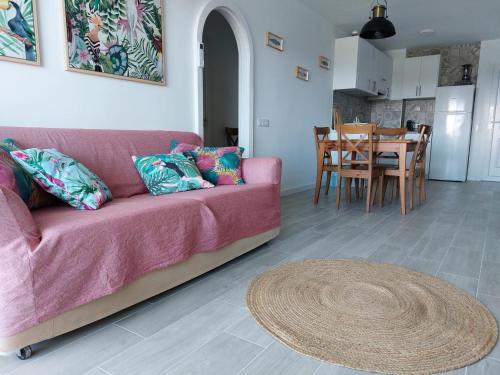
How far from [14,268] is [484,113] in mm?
7639

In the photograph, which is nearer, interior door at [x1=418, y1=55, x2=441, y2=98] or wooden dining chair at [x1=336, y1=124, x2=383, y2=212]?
wooden dining chair at [x1=336, y1=124, x2=383, y2=212]

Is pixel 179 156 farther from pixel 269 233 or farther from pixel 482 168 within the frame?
pixel 482 168

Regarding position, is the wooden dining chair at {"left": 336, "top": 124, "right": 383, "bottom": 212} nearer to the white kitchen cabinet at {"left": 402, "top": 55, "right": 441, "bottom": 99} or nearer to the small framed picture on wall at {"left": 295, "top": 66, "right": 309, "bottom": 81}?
the small framed picture on wall at {"left": 295, "top": 66, "right": 309, "bottom": 81}

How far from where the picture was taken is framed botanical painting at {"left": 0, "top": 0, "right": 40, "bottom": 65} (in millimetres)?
1876

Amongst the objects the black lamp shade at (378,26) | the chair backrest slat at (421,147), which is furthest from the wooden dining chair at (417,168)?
the black lamp shade at (378,26)

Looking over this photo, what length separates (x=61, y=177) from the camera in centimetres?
156

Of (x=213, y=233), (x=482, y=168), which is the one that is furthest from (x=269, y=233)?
(x=482, y=168)

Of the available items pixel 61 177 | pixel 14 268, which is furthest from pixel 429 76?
pixel 14 268

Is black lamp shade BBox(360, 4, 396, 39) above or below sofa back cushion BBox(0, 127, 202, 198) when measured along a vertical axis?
above

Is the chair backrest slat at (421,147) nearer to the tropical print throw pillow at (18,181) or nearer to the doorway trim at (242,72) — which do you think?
the doorway trim at (242,72)

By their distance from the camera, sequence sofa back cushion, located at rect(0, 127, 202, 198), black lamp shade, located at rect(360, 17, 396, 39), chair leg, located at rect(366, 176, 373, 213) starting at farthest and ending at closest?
chair leg, located at rect(366, 176, 373, 213)
black lamp shade, located at rect(360, 17, 396, 39)
sofa back cushion, located at rect(0, 127, 202, 198)

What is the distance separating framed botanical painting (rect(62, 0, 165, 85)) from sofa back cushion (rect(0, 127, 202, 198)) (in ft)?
1.75

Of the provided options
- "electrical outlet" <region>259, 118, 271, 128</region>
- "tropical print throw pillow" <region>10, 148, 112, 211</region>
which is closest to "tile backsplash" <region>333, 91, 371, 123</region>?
"electrical outlet" <region>259, 118, 271, 128</region>

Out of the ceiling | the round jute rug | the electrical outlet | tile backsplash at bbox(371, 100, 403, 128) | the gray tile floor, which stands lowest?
the gray tile floor
